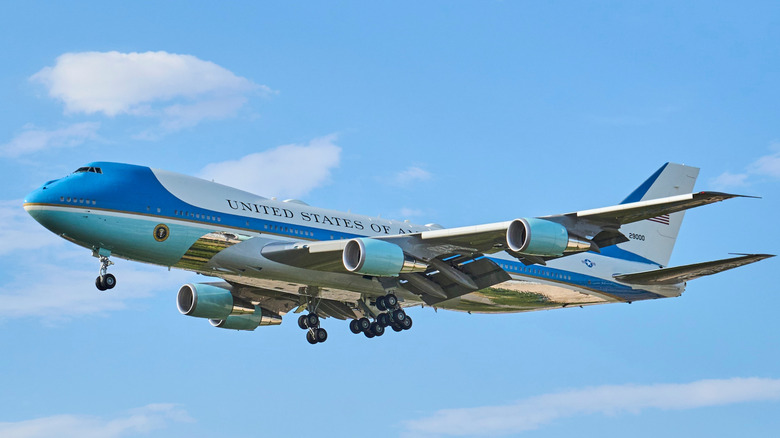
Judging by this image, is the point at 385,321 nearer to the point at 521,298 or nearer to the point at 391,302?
the point at 391,302

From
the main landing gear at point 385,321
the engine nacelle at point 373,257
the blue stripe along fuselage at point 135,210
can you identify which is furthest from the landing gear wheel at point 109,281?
the main landing gear at point 385,321

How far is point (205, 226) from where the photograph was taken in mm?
34625

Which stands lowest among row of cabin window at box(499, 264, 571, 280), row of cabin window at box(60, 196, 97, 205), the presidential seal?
the presidential seal

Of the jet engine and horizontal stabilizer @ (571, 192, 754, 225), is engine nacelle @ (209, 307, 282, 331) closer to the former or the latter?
the jet engine

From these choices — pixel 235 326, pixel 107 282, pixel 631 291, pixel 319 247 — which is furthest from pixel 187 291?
pixel 631 291

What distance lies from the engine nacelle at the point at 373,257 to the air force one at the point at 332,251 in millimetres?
48

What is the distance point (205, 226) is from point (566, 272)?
17164 millimetres

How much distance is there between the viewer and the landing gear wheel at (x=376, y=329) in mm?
40428

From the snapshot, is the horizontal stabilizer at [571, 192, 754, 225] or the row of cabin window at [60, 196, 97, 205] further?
the row of cabin window at [60, 196, 97, 205]

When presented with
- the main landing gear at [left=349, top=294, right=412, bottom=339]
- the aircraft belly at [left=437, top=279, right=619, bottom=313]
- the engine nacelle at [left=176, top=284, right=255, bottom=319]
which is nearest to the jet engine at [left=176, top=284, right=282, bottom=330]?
the engine nacelle at [left=176, top=284, right=255, bottom=319]

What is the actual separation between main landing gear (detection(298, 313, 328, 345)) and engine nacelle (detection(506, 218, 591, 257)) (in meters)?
12.3

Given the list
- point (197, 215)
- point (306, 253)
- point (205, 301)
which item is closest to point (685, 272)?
point (306, 253)

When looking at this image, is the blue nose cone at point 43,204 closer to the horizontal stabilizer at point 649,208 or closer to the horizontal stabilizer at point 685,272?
the horizontal stabilizer at point 649,208

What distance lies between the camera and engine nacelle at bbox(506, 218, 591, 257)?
3188cm
